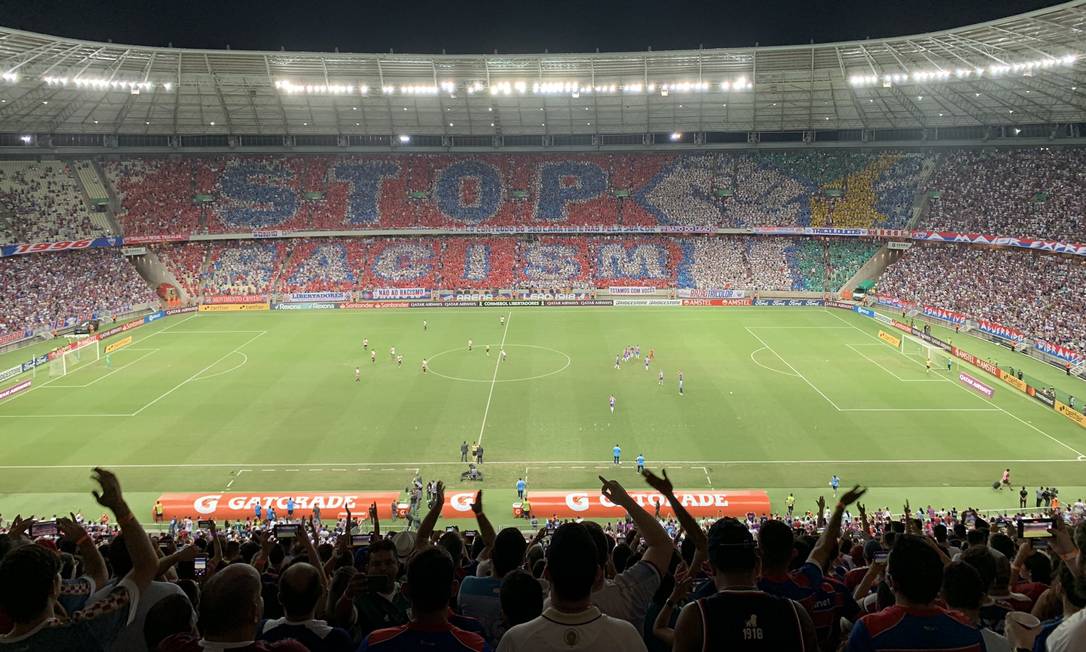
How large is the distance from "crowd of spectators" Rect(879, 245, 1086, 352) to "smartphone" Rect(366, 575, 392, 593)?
175 ft

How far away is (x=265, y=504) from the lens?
97.2 ft

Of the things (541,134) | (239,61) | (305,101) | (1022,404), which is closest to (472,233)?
(541,134)

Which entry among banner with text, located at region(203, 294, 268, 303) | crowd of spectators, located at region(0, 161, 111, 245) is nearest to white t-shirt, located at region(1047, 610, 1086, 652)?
banner with text, located at region(203, 294, 268, 303)

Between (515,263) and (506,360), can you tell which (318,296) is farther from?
(506,360)

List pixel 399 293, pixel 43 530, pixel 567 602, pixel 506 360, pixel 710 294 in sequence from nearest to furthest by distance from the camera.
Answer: pixel 567 602, pixel 43 530, pixel 506 360, pixel 710 294, pixel 399 293

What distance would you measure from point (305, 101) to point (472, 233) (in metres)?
21.5

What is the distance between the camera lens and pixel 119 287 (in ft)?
222

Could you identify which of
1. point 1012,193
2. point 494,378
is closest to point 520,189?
point 494,378

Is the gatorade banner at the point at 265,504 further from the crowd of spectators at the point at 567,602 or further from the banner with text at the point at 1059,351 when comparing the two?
the banner with text at the point at 1059,351

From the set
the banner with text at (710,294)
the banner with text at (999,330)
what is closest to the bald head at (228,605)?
the banner with text at (999,330)

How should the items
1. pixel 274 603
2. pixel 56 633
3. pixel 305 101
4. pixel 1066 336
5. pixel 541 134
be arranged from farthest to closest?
pixel 541 134 → pixel 305 101 → pixel 1066 336 → pixel 274 603 → pixel 56 633

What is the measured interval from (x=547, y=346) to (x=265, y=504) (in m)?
28.8

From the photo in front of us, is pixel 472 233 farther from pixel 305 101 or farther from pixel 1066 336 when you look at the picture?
pixel 1066 336

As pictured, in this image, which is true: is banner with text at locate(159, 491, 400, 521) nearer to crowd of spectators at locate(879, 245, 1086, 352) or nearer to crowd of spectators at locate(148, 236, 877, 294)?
crowd of spectators at locate(879, 245, 1086, 352)
